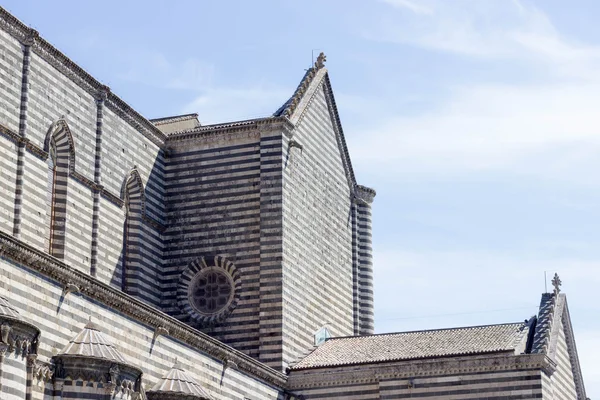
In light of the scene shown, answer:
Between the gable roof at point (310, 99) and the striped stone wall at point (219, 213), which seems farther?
the gable roof at point (310, 99)

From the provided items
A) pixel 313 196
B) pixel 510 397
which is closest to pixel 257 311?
pixel 313 196

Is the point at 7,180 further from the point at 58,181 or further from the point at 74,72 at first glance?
the point at 74,72

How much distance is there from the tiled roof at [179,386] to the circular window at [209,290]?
24.7ft

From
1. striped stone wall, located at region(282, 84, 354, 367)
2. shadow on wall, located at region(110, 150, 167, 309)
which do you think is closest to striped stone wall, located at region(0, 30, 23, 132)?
shadow on wall, located at region(110, 150, 167, 309)

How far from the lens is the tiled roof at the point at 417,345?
34.7 m

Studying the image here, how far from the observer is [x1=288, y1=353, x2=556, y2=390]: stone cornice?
33375mm

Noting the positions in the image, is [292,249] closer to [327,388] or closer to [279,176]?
[279,176]

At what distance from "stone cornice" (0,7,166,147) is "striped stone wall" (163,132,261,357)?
1.42 metres

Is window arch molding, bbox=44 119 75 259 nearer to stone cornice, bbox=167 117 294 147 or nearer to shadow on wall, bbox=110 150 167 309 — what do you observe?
shadow on wall, bbox=110 150 167 309

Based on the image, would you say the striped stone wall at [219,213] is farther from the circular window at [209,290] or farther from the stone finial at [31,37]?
the stone finial at [31,37]

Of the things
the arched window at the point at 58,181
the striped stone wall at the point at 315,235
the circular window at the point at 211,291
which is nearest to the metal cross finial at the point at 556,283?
the striped stone wall at the point at 315,235

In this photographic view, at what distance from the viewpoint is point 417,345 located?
118ft

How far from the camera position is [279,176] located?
37.5 meters

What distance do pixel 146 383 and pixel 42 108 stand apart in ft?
27.3
